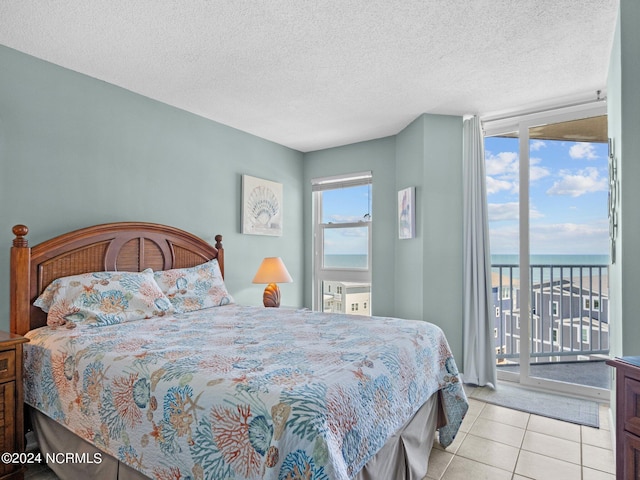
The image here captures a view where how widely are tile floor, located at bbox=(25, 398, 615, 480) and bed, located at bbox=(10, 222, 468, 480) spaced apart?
142 millimetres

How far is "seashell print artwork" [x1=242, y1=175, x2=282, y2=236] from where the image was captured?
13.1 feet

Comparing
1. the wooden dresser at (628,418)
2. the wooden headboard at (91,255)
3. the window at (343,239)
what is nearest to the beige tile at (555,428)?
the wooden dresser at (628,418)

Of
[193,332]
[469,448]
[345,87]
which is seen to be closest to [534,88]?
[345,87]

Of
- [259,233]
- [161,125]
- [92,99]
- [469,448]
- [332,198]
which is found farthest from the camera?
[332,198]

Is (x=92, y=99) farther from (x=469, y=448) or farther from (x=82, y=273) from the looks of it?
(x=469, y=448)

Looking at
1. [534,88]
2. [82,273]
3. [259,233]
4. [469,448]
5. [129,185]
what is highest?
[534,88]

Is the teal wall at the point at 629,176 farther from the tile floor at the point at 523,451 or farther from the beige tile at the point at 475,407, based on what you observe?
the beige tile at the point at 475,407

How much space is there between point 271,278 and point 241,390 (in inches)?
99.0

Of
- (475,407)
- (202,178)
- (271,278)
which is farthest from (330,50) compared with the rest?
(475,407)

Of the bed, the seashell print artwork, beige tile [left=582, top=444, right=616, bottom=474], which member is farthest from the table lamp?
beige tile [left=582, top=444, right=616, bottom=474]

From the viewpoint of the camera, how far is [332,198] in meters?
4.73

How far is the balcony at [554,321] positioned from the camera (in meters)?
3.52

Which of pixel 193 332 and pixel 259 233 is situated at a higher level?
pixel 259 233

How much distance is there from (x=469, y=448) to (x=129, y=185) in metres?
3.14
